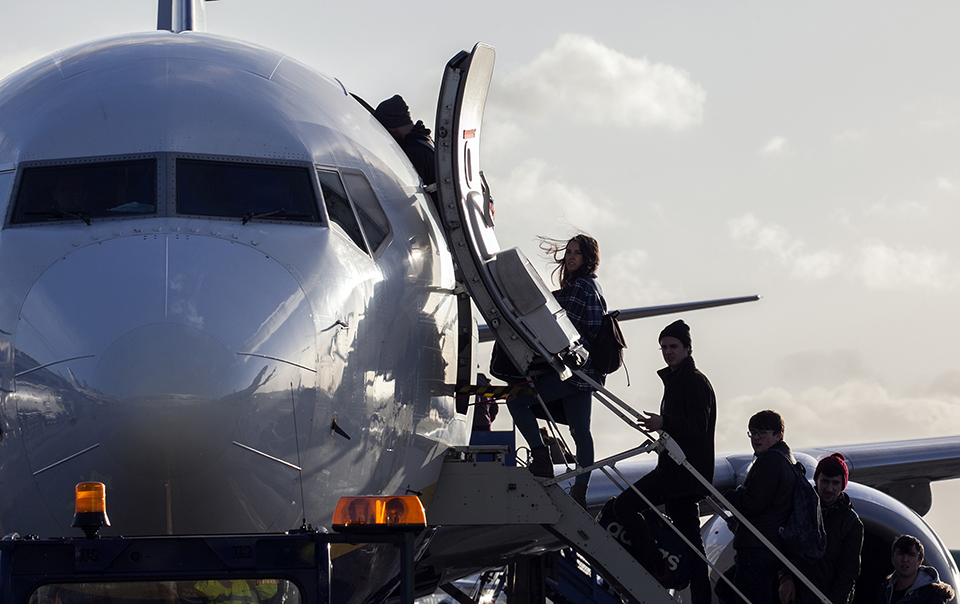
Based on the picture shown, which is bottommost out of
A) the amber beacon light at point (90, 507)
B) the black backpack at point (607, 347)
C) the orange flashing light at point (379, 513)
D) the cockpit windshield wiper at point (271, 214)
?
the orange flashing light at point (379, 513)

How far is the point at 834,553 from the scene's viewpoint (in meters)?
7.92

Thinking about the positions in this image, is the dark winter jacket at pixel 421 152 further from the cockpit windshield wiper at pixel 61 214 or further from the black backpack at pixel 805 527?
the black backpack at pixel 805 527

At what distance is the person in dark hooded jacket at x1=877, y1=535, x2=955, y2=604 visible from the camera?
26.2 ft

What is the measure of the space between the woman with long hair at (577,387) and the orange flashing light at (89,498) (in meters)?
3.40

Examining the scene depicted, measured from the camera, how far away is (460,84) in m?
7.09

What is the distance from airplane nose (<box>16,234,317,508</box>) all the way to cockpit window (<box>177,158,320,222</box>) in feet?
1.46

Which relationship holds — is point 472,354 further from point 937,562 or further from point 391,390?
point 937,562

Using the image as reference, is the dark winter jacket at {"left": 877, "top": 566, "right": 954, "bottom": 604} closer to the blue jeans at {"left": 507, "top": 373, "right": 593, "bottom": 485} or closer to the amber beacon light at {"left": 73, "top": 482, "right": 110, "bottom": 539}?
the blue jeans at {"left": 507, "top": 373, "right": 593, "bottom": 485}

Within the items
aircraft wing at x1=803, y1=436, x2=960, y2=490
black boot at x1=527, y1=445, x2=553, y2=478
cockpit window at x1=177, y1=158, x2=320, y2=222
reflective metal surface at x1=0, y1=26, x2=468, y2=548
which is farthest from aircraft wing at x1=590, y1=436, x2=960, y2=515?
cockpit window at x1=177, y1=158, x2=320, y2=222

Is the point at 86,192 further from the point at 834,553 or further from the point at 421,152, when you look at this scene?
the point at 834,553

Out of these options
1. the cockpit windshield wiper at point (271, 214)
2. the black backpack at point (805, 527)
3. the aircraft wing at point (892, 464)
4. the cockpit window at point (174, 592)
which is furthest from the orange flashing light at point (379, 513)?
the aircraft wing at point (892, 464)

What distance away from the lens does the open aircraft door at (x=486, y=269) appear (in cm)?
684

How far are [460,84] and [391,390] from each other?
215 cm

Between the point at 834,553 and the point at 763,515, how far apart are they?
28.8 inches
